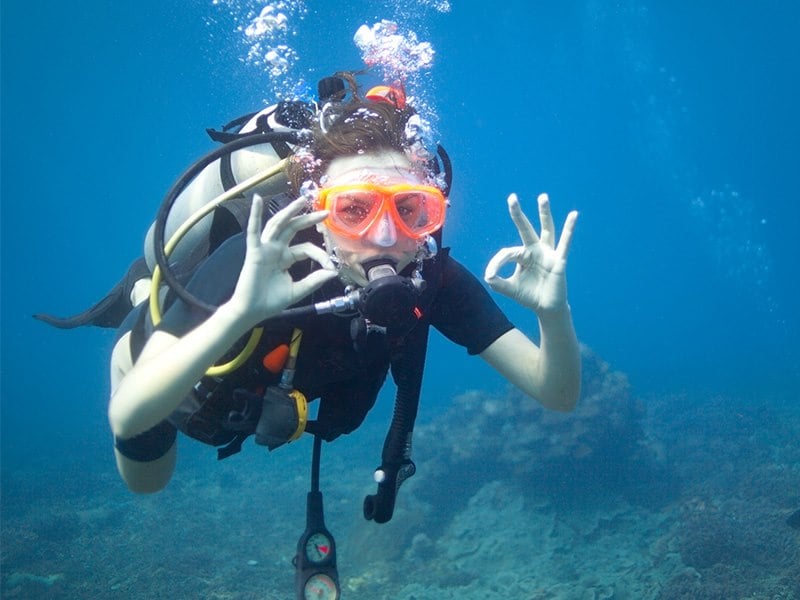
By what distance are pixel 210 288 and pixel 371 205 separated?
0.90 meters

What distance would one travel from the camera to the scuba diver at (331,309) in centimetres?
225

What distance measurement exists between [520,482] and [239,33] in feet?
66.6

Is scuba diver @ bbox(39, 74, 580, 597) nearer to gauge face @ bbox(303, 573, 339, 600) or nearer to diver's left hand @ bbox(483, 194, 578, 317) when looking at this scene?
diver's left hand @ bbox(483, 194, 578, 317)

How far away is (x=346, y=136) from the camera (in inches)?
116

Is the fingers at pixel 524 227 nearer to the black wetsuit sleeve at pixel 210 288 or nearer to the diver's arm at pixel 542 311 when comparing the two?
the diver's arm at pixel 542 311

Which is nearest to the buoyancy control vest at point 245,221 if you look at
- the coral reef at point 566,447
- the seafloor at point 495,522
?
the seafloor at point 495,522

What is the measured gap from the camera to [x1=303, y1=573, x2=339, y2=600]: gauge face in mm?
3164

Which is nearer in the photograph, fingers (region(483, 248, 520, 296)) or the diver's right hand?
the diver's right hand

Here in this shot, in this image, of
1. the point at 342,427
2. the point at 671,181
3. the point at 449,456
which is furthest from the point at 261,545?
the point at 671,181

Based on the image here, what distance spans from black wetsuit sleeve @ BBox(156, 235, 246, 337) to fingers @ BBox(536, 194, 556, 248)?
4.89ft

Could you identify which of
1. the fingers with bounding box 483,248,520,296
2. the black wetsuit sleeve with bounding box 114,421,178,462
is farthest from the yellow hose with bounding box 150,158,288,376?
the fingers with bounding box 483,248,520,296

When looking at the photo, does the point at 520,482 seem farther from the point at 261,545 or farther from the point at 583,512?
Result: the point at 261,545

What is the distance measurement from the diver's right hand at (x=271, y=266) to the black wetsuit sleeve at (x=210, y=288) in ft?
1.54

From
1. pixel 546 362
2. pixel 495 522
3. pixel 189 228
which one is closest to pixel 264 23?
pixel 189 228
